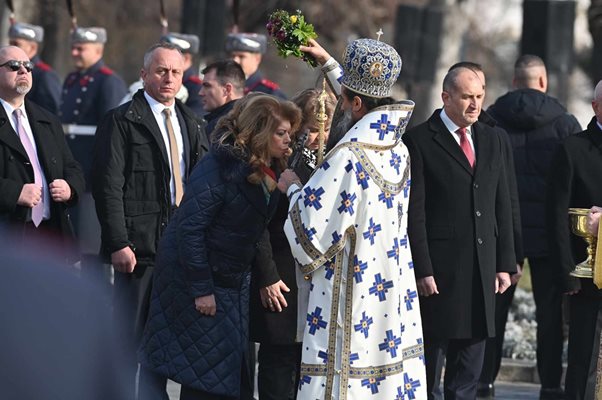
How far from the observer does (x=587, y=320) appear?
332 inches

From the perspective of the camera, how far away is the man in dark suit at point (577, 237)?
331 inches

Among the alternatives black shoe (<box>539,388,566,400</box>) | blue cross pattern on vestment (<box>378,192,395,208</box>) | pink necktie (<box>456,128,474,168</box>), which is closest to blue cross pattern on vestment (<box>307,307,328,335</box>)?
blue cross pattern on vestment (<box>378,192,395,208</box>)

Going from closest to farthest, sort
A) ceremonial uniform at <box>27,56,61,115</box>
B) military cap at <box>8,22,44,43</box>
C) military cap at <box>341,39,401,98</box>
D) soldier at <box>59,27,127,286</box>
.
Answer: military cap at <box>341,39,401,98</box> → soldier at <box>59,27,127,286</box> → ceremonial uniform at <box>27,56,61,115</box> → military cap at <box>8,22,44,43</box>

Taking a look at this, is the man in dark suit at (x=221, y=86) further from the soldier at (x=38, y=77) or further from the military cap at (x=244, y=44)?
the soldier at (x=38, y=77)

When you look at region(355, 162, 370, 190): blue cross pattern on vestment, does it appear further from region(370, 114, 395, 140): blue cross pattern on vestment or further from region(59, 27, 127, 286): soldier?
region(59, 27, 127, 286): soldier

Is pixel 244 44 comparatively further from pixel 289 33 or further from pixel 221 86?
pixel 289 33

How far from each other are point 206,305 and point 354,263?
0.81 meters

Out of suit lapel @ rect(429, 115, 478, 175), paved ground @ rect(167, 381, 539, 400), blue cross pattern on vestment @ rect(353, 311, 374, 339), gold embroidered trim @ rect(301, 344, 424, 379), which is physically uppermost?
suit lapel @ rect(429, 115, 478, 175)

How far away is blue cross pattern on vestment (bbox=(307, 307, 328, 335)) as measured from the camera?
6430mm

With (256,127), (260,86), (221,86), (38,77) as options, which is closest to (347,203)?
(256,127)

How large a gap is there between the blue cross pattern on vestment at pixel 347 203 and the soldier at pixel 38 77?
7278 mm

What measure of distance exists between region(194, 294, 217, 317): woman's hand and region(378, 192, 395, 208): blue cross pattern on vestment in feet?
3.25

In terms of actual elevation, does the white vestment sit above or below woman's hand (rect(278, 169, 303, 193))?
below

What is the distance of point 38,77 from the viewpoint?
540 inches
